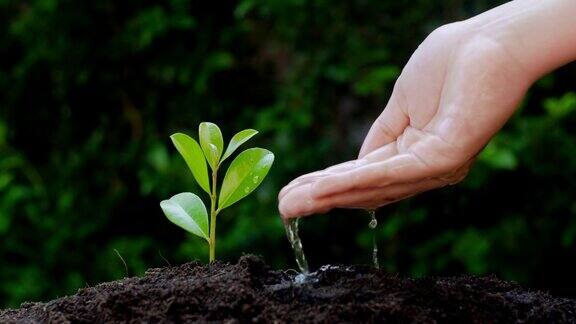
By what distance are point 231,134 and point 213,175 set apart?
5.09 ft

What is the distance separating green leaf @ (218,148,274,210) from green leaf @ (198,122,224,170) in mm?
34

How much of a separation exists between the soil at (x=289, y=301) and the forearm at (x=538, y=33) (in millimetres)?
398

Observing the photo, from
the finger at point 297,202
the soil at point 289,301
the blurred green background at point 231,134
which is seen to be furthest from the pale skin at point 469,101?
the blurred green background at point 231,134

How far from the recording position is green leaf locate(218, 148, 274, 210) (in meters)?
1.59

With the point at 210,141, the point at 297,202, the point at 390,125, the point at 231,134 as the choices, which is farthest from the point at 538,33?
the point at 231,134

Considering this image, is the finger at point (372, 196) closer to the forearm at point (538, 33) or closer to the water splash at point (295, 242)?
the water splash at point (295, 242)

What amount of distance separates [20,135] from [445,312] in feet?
8.14

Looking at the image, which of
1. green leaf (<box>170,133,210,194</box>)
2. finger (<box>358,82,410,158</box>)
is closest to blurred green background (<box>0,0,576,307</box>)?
finger (<box>358,82,410,158</box>)

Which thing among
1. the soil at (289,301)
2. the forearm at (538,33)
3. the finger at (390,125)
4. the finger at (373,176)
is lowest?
the soil at (289,301)

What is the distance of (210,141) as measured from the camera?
1610 millimetres

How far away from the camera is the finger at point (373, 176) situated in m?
1.44

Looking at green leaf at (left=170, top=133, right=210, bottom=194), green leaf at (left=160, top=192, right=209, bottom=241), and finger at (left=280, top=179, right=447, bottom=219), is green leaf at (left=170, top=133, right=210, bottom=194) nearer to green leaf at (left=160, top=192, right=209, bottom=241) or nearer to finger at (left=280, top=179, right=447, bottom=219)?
green leaf at (left=160, top=192, right=209, bottom=241)

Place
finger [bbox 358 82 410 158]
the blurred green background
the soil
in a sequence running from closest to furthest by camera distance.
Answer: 1. the soil
2. finger [bbox 358 82 410 158]
3. the blurred green background

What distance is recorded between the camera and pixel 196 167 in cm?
162
